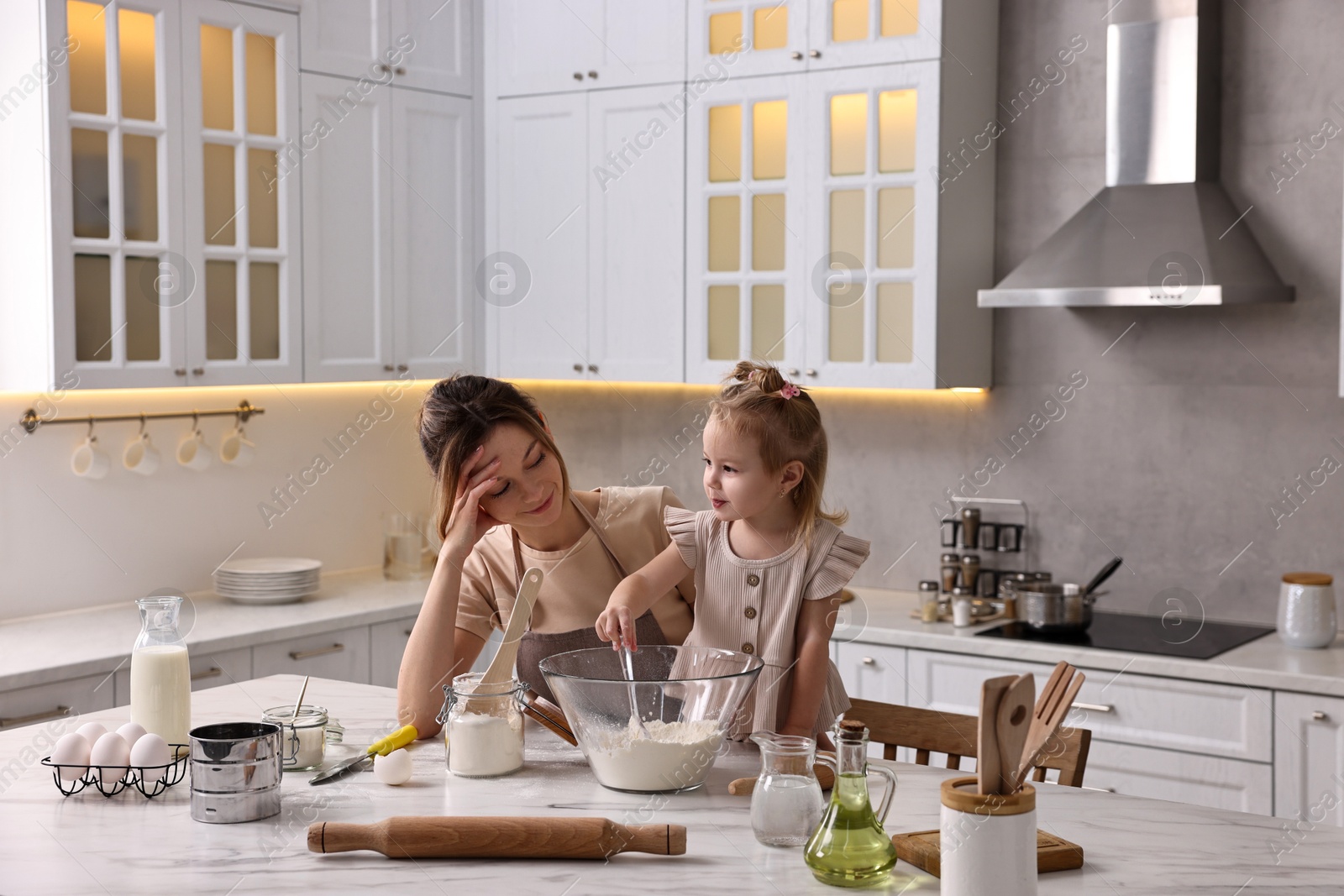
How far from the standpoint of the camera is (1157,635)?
318 cm

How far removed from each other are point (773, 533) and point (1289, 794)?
159cm

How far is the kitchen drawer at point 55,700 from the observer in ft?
9.00

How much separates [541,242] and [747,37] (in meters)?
0.87

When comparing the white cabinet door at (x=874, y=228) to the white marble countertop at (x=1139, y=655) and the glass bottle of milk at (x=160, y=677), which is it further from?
the glass bottle of milk at (x=160, y=677)

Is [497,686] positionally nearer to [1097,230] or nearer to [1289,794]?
[1289,794]

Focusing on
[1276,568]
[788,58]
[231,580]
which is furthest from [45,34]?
[1276,568]

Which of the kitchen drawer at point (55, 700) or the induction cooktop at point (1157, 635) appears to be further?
the induction cooktop at point (1157, 635)

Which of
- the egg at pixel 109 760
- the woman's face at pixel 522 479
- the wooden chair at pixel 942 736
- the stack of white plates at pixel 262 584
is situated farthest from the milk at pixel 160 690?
the stack of white plates at pixel 262 584

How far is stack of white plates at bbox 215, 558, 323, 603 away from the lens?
11.6ft

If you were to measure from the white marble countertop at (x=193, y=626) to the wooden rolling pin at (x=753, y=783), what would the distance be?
1.73m

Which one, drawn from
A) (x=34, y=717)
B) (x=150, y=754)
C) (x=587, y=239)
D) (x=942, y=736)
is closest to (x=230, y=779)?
(x=150, y=754)

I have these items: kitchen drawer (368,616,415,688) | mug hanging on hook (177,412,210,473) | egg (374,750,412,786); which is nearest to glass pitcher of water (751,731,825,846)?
egg (374,750,412,786)

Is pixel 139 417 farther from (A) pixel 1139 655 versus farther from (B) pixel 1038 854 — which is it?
(B) pixel 1038 854

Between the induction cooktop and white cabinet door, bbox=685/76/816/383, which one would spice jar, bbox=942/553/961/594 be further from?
white cabinet door, bbox=685/76/816/383
